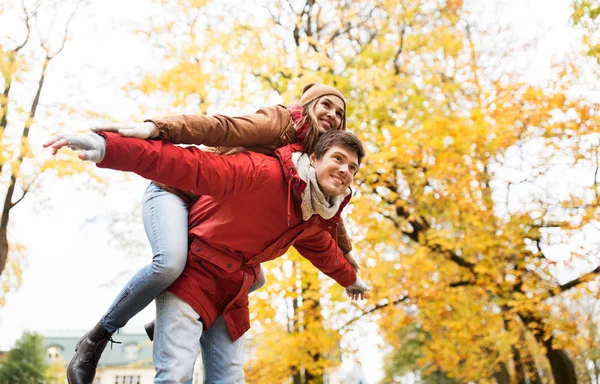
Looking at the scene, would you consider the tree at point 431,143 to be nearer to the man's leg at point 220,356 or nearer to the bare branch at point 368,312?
the bare branch at point 368,312

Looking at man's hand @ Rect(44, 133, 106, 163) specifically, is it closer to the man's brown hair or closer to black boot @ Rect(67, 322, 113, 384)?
the man's brown hair

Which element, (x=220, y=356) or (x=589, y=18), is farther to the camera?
(x=589, y=18)

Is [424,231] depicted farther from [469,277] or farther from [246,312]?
[246,312]

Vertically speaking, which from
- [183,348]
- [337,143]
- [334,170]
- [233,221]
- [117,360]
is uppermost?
[117,360]

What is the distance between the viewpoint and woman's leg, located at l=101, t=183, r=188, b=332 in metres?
2.35

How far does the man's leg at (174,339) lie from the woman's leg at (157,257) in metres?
0.09

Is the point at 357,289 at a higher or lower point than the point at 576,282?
lower

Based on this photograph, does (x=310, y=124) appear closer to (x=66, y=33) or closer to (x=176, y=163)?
(x=176, y=163)

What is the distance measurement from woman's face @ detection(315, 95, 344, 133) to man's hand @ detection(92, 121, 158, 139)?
3.20 ft

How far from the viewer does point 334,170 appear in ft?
7.55

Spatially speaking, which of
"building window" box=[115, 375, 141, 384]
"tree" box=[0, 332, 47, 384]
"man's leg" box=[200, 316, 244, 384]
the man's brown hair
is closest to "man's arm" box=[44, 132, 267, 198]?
the man's brown hair

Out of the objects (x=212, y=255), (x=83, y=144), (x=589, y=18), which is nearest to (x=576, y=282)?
(x=589, y=18)

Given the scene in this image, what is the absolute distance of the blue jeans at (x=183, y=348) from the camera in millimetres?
2281

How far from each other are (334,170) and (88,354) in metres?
1.54
